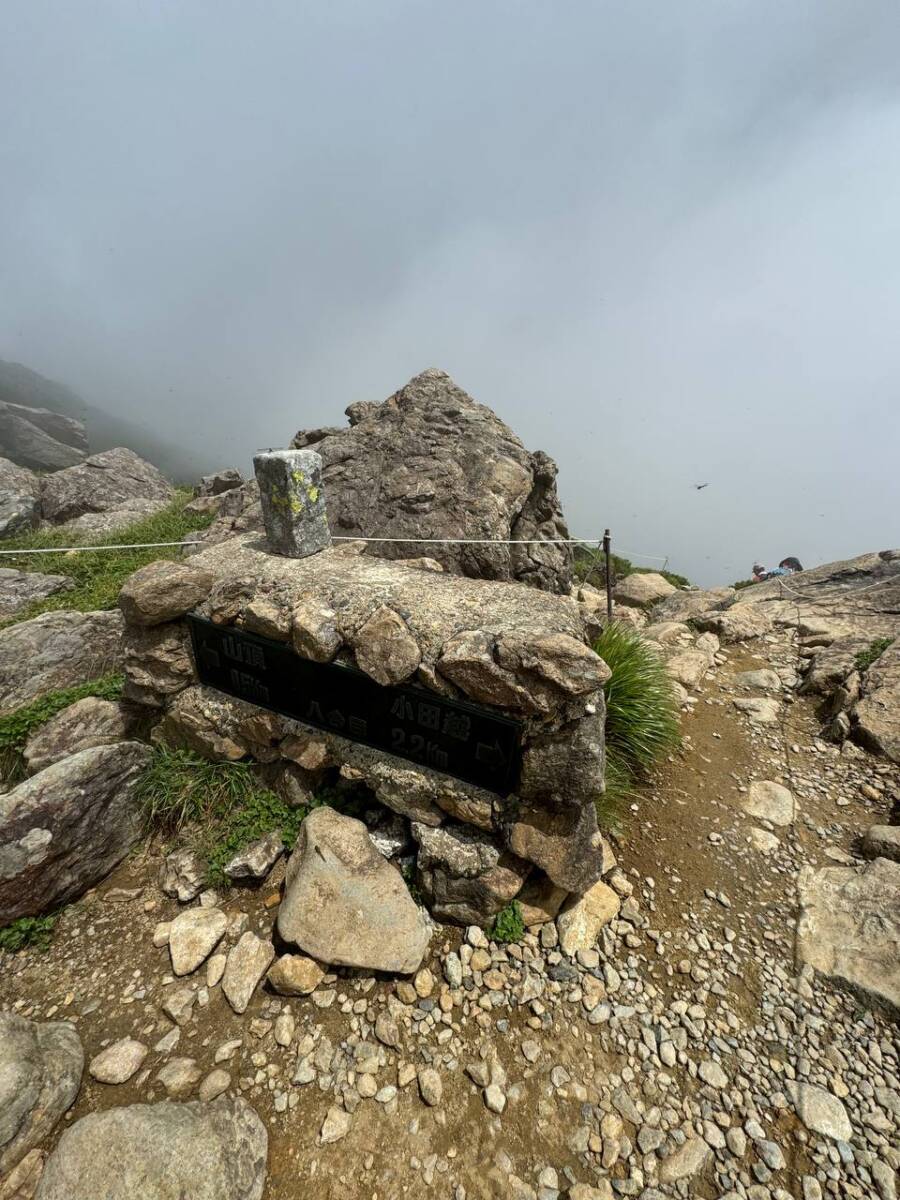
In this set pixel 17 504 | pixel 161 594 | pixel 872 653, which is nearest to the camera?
pixel 161 594

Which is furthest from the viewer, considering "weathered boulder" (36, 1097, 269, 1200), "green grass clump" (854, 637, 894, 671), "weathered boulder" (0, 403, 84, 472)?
"weathered boulder" (0, 403, 84, 472)

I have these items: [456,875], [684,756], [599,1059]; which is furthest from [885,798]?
[456,875]

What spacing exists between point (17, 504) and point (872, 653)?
662 inches

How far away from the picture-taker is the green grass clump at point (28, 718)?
14.8 feet

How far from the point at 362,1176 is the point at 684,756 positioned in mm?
4565

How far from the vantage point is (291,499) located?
487 cm

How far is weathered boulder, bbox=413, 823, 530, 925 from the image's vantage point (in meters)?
3.63

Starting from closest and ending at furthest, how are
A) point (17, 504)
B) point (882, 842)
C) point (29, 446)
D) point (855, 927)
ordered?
point (855, 927), point (882, 842), point (17, 504), point (29, 446)

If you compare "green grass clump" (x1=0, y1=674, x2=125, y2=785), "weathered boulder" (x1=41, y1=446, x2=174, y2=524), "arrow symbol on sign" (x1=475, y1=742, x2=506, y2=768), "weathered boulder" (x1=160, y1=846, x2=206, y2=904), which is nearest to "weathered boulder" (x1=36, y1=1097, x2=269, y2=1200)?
"weathered boulder" (x1=160, y1=846, x2=206, y2=904)

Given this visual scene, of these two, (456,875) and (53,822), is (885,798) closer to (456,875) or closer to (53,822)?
(456,875)

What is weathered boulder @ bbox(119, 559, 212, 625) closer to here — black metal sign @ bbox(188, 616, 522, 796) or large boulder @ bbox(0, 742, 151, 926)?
black metal sign @ bbox(188, 616, 522, 796)

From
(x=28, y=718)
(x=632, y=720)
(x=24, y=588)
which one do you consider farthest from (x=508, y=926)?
(x=24, y=588)

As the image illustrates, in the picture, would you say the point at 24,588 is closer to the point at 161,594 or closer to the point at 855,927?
the point at 161,594

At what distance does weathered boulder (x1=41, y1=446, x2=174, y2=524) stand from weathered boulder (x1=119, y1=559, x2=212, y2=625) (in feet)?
33.2
